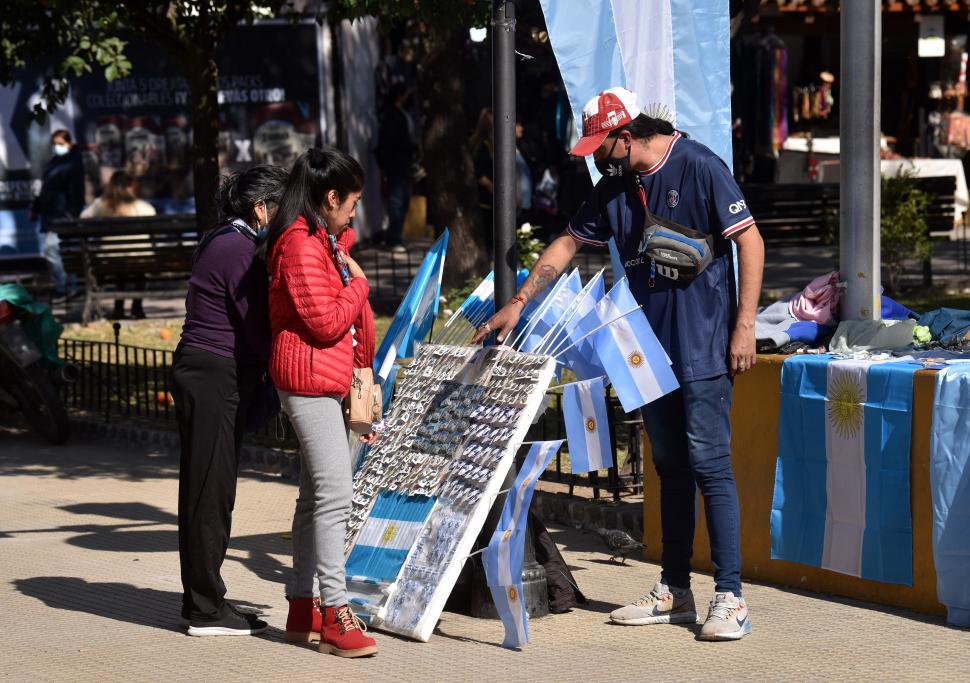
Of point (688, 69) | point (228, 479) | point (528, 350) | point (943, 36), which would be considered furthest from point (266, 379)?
point (943, 36)

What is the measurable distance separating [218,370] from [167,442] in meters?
4.65

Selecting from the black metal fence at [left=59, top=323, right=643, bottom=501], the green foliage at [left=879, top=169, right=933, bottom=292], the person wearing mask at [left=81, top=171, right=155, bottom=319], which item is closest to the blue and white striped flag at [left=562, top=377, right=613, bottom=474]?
the black metal fence at [left=59, top=323, right=643, bottom=501]

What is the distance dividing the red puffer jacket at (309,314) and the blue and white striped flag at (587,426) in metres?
0.88

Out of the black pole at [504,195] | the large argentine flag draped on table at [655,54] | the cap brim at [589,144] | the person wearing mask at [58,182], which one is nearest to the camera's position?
the cap brim at [589,144]

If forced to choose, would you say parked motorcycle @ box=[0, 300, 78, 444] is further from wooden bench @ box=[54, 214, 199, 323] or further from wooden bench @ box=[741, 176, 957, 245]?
wooden bench @ box=[741, 176, 957, 245]

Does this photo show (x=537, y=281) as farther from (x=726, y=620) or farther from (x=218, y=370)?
(x=726, y=620)

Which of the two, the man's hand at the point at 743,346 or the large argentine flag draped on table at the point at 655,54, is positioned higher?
the large argentine flag draped on table at the point at 655,54

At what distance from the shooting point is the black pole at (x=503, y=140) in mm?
5945

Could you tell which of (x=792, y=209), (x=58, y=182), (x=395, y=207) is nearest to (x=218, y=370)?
(x=58, y=182)

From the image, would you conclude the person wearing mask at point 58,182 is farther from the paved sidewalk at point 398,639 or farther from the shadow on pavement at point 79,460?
the paved sidewalk at point 398,639

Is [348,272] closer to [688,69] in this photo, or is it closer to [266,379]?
[266,379]

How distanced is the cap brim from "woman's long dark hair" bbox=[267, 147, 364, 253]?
2.79ft

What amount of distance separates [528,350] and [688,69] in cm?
177

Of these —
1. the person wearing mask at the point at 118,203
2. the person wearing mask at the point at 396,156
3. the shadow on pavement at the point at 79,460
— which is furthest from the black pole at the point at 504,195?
the person wearing mask at the point at 396,156
